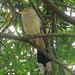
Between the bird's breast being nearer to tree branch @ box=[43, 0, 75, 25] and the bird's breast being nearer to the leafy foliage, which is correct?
the leafy foliage

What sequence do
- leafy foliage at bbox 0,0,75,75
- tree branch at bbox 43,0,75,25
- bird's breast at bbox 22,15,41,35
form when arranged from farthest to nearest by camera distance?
bird's breast at bbox 22,15,41,35 < leafy foliage at bbox 0,0,75,75 < tree branch at bbox 43,0,75,25

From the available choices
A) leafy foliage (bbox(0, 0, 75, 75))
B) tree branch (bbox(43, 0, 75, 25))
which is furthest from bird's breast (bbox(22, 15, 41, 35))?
tree branch (bbox(43, 0, 75, 25))

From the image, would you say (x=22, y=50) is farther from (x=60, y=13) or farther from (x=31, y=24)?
(x=60, y=13)

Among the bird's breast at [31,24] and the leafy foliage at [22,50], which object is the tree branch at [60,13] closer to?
the leafy foliage at [22,50]

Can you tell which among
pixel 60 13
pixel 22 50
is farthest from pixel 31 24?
pixel 60 13

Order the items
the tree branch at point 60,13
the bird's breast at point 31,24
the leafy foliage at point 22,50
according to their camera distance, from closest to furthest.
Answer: the tree branch at point 60,13, the leafy foliage at point 22,50, the bird's breast at point 31,24

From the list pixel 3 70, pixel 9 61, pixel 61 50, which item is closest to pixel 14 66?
pixel 9 61

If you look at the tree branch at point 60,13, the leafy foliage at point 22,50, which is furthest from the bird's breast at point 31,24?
the tree branch at point 60,13

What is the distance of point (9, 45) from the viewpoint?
303cm

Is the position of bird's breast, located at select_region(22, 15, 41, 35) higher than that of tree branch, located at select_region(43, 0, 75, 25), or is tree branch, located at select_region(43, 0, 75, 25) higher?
tree branch, located at select_region(43, 0, 75, 25)

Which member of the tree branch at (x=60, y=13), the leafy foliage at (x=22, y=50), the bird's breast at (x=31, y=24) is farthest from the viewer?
the bird's breast at (x=31, y=24)

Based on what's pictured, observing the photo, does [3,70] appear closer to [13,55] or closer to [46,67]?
[13,55]

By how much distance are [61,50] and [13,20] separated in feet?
3.81

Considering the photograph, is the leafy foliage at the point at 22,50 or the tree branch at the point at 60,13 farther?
the leafy foliage at the point at 22,50
